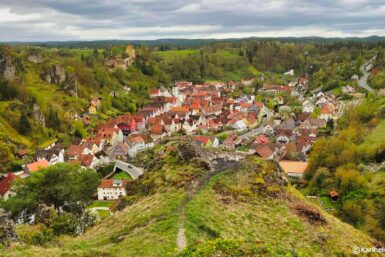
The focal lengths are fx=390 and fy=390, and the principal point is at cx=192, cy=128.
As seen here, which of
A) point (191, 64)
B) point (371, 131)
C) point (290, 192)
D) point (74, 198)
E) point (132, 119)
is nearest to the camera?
point (290, 192)

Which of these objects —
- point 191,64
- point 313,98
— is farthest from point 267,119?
point 191,64

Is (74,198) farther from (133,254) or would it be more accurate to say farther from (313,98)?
(313,98)

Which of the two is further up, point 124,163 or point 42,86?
point 42,86

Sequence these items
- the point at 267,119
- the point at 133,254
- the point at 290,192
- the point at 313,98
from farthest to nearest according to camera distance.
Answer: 1. the point at 313,98
2. the point at 267,119
3. the point at 290,192
4. the point at 133,254

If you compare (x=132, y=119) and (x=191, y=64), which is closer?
(x=132, y=119)

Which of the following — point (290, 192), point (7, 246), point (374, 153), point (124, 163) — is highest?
point (7, 246)

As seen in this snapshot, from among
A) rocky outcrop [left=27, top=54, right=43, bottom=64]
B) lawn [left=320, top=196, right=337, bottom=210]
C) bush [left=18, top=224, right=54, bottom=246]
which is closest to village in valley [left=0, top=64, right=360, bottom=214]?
lawn [left=320, top=196, right=337, bottom=210]

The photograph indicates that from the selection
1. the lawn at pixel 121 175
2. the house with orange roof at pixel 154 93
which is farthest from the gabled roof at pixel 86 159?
the house with orange roof at pixel 154 93

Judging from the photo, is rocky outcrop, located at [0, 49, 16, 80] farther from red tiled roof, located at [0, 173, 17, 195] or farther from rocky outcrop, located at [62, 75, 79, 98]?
red tiled roof, located at [0, 173, 17, 195]
